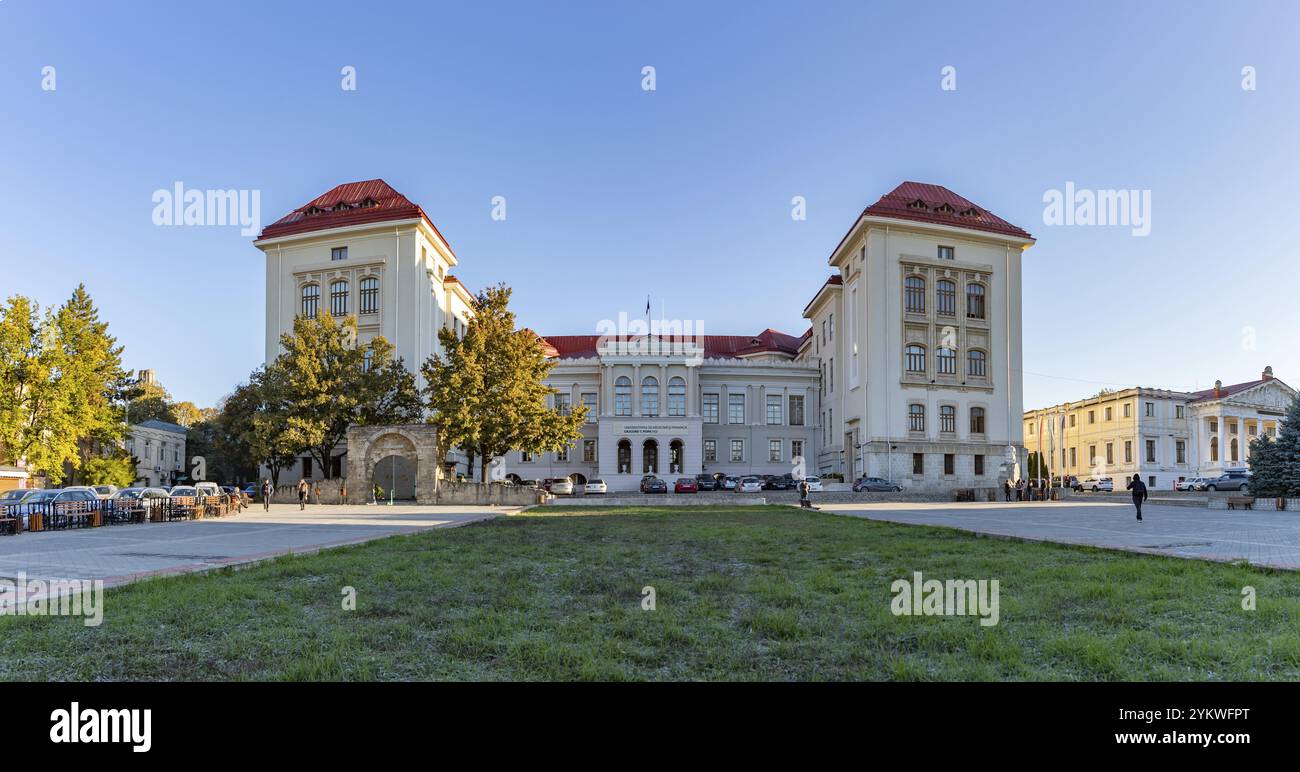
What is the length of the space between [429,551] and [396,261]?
4686 centimetres

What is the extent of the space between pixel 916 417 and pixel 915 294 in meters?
9.42

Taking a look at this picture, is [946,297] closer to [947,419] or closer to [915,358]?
[915,358]

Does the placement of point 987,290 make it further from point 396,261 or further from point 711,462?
point 396,261

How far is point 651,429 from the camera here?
68.2m

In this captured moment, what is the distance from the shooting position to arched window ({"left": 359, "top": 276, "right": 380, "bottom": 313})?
58.0 m

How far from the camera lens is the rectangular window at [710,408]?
75.3 metres

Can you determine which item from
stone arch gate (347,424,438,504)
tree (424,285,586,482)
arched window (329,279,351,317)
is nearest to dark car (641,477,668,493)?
tree (424,285,586,482)

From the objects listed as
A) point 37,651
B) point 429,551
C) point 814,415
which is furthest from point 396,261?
point 37,651

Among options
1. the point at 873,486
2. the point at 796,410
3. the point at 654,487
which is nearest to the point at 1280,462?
the point at 873,486

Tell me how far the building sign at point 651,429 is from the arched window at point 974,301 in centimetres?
2466

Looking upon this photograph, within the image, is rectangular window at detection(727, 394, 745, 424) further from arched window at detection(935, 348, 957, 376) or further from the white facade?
arched window at detection(935, 348, 957, 376)

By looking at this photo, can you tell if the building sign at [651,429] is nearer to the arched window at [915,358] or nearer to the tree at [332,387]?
the arched window at [915,358]

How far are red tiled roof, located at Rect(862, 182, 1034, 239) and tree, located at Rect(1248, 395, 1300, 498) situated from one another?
29.5 metres

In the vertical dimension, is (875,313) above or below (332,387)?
above
